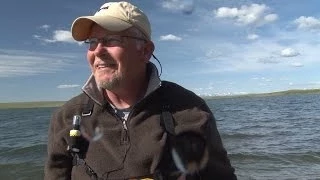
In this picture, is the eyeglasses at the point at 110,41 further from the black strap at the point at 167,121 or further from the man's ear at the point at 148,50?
the black strap at the point at 167,121

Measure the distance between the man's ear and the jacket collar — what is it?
5.2 inches

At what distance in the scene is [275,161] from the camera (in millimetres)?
17734

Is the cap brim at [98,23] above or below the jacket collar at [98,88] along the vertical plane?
above

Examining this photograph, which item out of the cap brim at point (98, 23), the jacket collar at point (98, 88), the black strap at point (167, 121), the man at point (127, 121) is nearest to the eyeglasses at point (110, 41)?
the man at point (127, 121)

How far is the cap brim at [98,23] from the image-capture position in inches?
151

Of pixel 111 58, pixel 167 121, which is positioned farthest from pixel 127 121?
pixel 111 58

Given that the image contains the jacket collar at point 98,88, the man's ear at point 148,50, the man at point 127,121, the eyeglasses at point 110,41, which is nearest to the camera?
the man at point 127,121

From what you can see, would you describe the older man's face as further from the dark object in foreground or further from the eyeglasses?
the dark object in foreground

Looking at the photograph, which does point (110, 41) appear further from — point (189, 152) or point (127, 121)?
point (189, 152)

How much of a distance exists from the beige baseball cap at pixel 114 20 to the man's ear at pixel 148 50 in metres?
0.07

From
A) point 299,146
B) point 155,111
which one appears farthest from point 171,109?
point 299,146

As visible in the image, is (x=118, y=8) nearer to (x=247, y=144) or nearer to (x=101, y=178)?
(x=101, y=178)

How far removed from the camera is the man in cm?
381

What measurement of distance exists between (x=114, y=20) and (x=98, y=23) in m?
0.14
